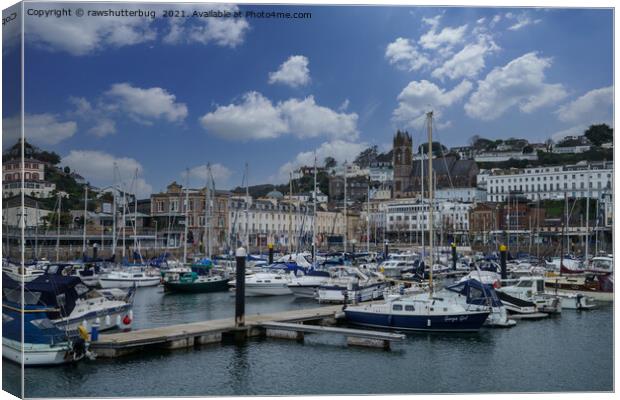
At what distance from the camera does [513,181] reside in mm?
75750

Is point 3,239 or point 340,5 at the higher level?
point 340,5

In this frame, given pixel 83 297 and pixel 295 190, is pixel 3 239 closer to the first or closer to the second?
pixel 83 297

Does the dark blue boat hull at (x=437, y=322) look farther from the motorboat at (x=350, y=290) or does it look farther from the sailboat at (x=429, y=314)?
the motorboat at (x=350, y=290)

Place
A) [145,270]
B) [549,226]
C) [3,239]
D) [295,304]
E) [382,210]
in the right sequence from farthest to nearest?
[382,210] → [549,226] → [145,270] → [295,304] → [3,239]

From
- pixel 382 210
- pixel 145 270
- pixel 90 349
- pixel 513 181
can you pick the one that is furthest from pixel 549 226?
pixel 90 349

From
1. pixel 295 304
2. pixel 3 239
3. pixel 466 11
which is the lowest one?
pixel 295 304

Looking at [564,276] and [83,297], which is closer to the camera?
[83,297]

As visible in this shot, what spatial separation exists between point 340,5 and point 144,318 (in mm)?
14308

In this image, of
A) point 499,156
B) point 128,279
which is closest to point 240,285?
point 128,279

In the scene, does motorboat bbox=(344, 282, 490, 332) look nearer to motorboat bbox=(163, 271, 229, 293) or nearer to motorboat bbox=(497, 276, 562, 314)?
motorboat bbox=(497, 276, 562, 314)

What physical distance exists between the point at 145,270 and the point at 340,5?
85.6 feet

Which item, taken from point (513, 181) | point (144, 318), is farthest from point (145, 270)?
point (513, 181)

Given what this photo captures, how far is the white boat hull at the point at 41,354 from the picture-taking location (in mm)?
11586

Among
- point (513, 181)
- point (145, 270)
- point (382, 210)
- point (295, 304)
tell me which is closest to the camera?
point (295, 304)
